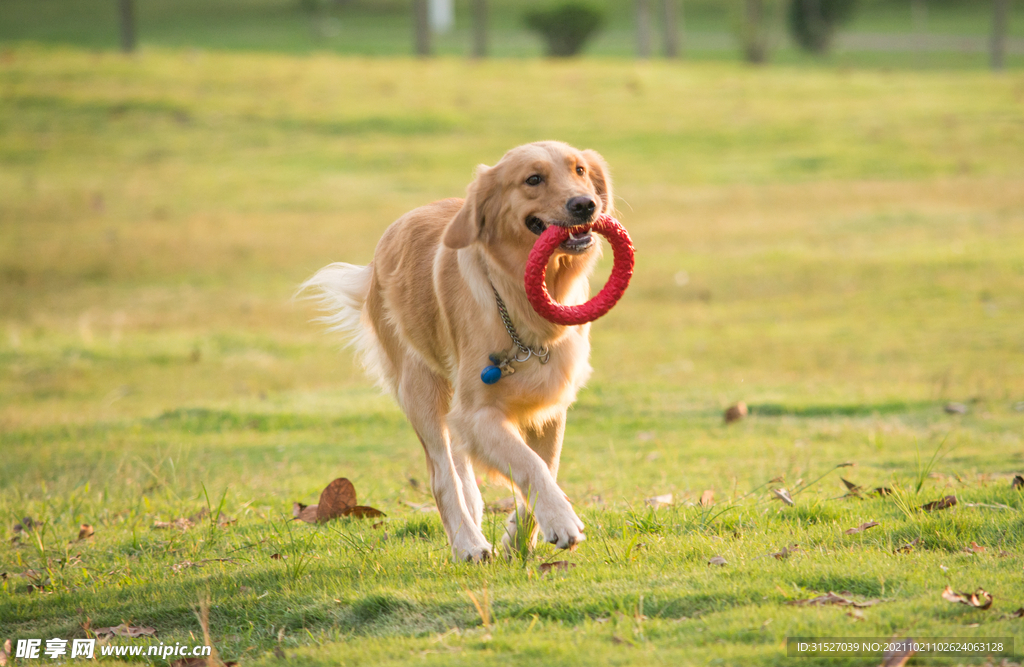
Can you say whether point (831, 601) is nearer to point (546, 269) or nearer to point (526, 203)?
point (546, 269)

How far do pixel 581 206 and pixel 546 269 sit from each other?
41 cm

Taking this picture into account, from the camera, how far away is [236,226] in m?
20.8

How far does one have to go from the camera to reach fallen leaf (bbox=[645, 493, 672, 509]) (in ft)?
19.1

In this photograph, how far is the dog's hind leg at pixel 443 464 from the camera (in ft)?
16.6

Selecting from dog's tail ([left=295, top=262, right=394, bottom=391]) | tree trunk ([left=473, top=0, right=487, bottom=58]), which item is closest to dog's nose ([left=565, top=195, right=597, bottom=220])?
dog's tail ([left=295, top=262, right=394, bottom=391])

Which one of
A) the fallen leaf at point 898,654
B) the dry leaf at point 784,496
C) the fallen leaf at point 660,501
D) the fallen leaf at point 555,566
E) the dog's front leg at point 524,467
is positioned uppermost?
the dog's front leg at point 524,467

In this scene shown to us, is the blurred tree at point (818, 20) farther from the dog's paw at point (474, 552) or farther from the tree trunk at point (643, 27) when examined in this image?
the dog's paw at point (474, 552)

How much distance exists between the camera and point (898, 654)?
3.37 meters

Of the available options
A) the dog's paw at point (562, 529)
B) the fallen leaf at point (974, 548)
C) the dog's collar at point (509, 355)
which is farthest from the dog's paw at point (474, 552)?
the fallen leaf at point (974, 548)

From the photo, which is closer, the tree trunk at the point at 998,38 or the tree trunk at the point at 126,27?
the tree trunk at the point at 126,27

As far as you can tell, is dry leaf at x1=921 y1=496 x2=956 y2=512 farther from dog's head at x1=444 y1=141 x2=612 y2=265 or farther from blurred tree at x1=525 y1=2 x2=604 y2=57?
blurred tree at x1=525 y1=2 x2=604 y2=57

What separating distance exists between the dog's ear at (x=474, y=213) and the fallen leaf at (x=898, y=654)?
2.72 metres

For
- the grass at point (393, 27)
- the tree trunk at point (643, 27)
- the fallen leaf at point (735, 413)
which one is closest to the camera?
the fallen leaf at point (735, 413)

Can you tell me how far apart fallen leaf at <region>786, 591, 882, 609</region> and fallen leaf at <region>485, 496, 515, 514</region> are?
100 inches
